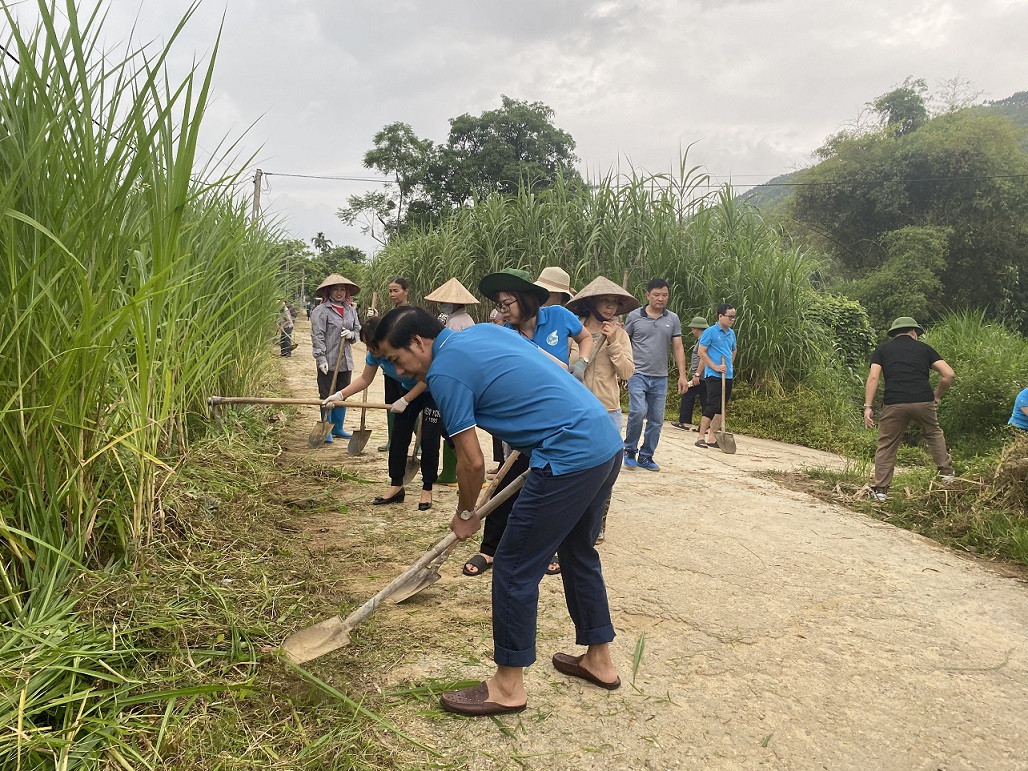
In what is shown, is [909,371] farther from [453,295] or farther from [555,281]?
[453,295]

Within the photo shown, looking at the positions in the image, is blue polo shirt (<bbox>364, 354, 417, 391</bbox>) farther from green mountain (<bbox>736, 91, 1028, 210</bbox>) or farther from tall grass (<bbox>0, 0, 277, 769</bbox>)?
green mountain (<bbox>736, 91, 1028, 210</bbox>)

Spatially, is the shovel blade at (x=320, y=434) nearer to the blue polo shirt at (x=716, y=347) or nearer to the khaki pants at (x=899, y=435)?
the blue polo shirt at (x=716, y=347)

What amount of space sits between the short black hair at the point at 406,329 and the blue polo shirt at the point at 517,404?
11 cm

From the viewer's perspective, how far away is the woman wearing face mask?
4289mm

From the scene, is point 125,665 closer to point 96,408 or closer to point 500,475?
point 96,408

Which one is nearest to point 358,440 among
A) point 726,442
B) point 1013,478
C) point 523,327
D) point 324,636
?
point 523,327

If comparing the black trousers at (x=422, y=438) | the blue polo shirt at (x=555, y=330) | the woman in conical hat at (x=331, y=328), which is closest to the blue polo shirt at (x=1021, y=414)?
the blue polo shirt at (x=555, y=330)

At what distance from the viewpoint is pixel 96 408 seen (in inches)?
88.4

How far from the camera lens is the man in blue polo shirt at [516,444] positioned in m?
2.18

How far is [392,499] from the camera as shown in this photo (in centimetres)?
473

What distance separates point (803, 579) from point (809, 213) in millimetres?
23528

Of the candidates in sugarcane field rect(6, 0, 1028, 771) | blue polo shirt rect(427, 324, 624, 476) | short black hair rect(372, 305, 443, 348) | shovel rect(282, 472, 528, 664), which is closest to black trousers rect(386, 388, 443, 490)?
sugarcane field rect(6, 0, 1028, 771)

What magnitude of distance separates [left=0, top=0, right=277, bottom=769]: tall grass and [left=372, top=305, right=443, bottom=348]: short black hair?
0.68m

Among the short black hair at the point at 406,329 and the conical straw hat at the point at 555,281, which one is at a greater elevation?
the conical straw hat at the point at 555,281
